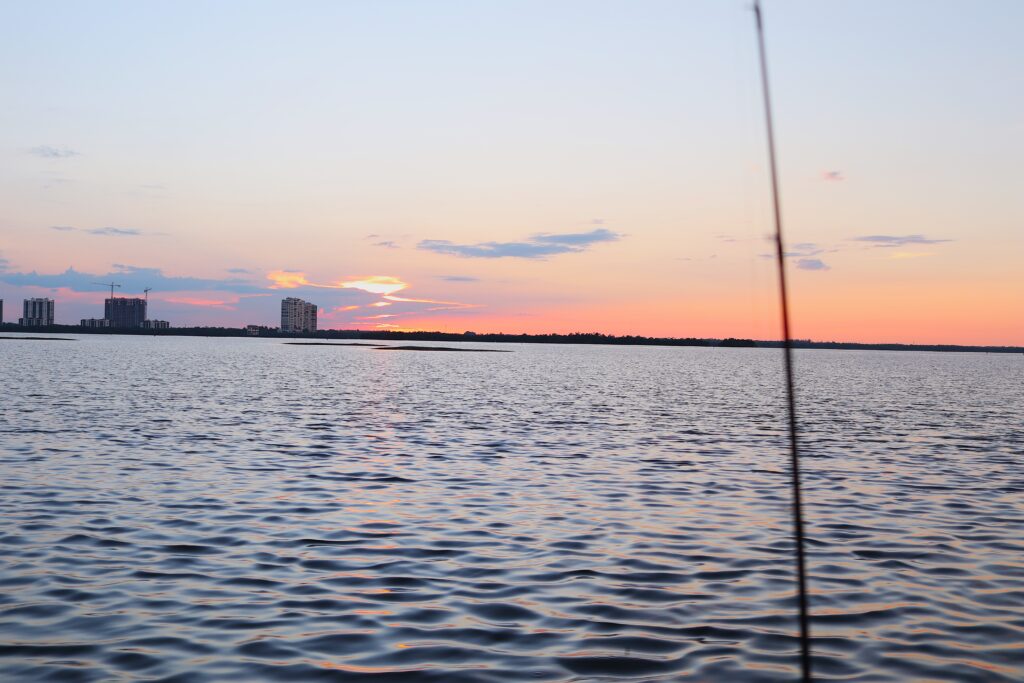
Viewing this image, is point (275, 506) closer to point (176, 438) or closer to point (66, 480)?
point (66, 480)

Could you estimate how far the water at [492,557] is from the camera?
1098 cm

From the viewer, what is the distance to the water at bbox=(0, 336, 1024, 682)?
432 inches

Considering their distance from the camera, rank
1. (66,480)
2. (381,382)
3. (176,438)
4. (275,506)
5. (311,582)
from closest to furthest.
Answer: (311,582)
(275,506)
(66,480)
(176,438)
(381,382)

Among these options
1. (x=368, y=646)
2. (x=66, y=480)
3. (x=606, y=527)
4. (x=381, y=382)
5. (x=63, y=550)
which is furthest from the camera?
(x=381, y=382)

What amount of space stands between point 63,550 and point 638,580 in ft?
34.4

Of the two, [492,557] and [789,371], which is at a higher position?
[789,371]

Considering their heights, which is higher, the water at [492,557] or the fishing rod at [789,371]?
the fishing rod at [789,371]

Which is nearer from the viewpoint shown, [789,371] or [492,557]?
[789,371]

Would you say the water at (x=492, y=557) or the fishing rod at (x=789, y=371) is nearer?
the fishing rod at (x=789, y=371)

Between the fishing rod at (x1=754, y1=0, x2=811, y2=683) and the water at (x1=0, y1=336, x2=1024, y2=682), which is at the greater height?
the fishing rod at (x1=754, y1=0, x2=811, y2=683)

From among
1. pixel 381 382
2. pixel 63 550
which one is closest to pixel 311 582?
pixel 63 550

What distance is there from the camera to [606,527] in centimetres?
1883

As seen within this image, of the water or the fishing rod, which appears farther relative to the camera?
the water

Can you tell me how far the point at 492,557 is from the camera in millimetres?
16109
